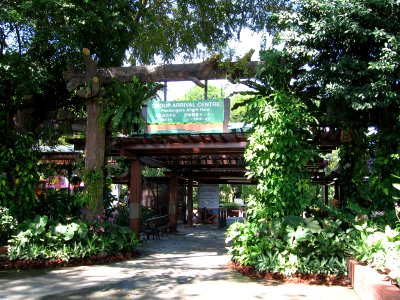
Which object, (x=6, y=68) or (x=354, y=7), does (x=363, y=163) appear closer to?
(x=354, y=7)

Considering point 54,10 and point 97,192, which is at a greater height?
point 54,10

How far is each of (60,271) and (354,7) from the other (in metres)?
7.55

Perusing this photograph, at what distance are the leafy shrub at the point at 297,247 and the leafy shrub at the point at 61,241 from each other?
3.29 metres

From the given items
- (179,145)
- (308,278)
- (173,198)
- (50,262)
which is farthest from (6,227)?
(173,198)

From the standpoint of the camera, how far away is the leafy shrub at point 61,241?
9117 mm

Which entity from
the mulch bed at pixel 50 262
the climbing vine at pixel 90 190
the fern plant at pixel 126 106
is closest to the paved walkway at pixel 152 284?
the mulch bed at pixel 50 262

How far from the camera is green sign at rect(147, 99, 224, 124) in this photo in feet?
37.5

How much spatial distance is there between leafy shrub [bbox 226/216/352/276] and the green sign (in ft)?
12.8

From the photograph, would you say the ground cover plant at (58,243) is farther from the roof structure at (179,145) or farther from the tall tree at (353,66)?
the tall tree at (353,66)

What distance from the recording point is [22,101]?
429 inches

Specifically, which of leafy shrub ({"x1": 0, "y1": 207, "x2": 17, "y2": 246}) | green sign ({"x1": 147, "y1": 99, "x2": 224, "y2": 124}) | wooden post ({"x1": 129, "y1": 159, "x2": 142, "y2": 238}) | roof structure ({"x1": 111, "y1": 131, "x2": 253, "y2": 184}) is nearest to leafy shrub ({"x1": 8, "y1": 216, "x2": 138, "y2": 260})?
leafy shrub ({"x1": 0, "y1": 207, "x2": 17, "y2": 246})

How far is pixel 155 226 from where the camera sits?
15531mm

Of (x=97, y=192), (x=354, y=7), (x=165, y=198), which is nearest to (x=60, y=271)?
(x=97, y=192)

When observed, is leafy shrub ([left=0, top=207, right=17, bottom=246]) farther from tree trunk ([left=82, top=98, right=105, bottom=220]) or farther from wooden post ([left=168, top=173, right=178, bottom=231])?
wooden post ([left=168, top=173, right=178, bottom=231])
